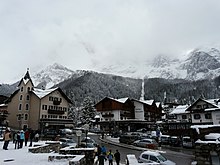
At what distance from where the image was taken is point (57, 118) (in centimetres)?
6009

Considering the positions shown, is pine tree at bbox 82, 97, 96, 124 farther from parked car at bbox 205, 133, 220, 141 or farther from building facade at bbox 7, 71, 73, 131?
parked car at bbox 205, 133, 220, 141

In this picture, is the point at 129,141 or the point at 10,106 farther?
the point at 10,106

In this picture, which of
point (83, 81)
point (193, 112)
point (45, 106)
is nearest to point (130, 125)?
point (193, 112)

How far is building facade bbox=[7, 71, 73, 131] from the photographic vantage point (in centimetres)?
5597

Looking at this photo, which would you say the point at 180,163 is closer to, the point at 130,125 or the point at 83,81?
the point at 130,125

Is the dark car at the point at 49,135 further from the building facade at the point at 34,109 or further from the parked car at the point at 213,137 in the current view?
the parked car at the point at 213,137

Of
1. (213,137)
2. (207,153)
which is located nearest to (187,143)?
(213,137)

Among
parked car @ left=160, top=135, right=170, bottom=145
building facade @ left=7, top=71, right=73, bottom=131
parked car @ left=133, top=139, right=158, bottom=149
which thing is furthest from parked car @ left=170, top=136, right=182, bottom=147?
building facade @ left=7, top=71, right=73, bottom=131

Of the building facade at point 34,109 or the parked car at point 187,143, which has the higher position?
the building facade at point 34,109

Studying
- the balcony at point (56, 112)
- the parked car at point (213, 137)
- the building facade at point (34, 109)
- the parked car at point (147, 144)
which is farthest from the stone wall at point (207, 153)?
the balcony at point (56, 112)

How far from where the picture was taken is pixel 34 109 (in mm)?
57281

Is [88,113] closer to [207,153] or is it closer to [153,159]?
[153,159]

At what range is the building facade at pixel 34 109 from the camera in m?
56.0

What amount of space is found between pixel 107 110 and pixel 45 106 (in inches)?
961
